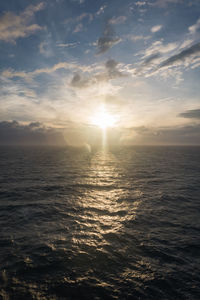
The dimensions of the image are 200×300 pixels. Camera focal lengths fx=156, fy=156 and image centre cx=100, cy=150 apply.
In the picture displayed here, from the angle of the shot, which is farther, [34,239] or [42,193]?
[42,193]

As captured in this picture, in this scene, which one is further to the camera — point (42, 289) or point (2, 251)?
point (2, 251)

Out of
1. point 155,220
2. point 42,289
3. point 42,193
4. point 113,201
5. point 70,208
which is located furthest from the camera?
point 42,193

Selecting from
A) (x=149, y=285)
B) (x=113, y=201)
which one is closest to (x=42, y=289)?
(x=149, y=285)

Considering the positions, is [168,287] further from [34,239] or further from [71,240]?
[34,239]

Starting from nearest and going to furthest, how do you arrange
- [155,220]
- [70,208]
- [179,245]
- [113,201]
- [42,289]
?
[42,289], [179,245], [155,220], [70,208], [113,201]

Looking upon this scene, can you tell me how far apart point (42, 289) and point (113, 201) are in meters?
13.3

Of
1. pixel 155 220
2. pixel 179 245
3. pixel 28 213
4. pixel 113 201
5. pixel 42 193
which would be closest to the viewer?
pixel 179 245

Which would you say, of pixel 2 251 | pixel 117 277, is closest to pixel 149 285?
pixel 117 277

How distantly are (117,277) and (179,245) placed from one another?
18.6 feet

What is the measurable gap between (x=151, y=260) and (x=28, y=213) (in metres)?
12.6

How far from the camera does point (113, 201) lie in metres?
20.3

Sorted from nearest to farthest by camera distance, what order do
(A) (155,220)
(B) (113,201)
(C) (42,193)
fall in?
(A) (155,220)
(B) (113,201)
(C) (42,193)

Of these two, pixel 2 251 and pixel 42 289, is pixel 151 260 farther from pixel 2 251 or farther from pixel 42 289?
pixel 2 251

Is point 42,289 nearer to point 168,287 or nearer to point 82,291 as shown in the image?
point 82,291
